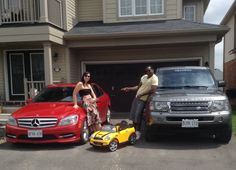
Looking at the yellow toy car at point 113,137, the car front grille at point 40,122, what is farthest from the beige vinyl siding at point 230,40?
the car front grille at point 40,122

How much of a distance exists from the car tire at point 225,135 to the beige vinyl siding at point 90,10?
8.35 metres

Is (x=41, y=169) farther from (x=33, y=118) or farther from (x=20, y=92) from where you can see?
(x=20, y=92)

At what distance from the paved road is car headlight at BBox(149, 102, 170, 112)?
84cm

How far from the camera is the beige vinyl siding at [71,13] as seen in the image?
10711mm

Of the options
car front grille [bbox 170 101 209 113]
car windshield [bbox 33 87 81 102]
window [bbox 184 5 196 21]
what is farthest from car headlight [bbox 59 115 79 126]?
window [bbox 184 5 196 21]

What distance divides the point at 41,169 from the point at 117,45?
6520mm

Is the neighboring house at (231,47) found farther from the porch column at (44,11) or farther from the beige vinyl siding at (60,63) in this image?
the porch column at (44,11)

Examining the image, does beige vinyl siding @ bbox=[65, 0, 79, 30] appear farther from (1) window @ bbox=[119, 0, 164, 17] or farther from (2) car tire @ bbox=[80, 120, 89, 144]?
(2) car tire @ bbox=[80, 120, 89, 144]

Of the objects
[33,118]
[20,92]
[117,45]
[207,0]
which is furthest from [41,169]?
[207,0]

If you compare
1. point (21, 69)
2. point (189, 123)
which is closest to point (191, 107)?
point (189, 123)

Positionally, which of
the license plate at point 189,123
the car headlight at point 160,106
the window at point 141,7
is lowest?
the license plate at point 189,123

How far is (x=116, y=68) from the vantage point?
1169 cm

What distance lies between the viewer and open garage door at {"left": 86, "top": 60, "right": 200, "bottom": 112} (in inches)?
456

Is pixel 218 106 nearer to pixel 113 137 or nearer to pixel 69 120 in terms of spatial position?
pixel 113 137
